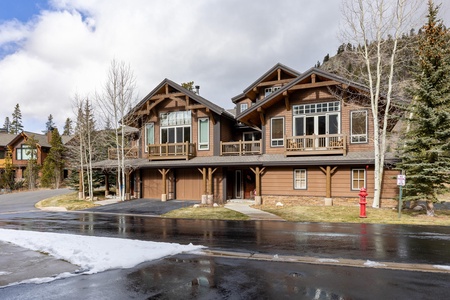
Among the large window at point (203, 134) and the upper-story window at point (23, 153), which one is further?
the upper-story window at point (23, 153)

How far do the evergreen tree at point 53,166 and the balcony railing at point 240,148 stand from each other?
2860 cm

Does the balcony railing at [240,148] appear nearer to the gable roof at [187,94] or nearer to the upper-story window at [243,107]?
the gable roof at [187,94]

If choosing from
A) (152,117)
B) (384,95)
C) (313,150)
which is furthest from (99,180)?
(384,95)

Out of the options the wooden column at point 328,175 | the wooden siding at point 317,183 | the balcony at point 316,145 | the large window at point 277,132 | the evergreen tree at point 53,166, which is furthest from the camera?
the evergreen tree at point 53,166

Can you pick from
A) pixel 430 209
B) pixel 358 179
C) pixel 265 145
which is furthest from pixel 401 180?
pixel 265 145

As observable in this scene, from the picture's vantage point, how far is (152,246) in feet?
29.5

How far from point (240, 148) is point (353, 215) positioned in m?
9.77

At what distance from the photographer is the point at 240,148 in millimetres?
23141

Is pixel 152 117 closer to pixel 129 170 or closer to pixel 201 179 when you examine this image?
pixel 129 170

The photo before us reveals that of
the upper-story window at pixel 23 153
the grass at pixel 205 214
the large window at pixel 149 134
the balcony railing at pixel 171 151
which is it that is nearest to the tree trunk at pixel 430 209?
the grass at pixel 205 214

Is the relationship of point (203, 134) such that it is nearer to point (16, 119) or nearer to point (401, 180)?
point (401, 180)

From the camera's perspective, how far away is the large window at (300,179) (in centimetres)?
2083

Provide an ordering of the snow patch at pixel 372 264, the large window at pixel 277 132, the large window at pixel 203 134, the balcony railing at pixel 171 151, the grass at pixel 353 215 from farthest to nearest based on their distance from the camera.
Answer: the large window at pixel 203 134
the balcony railing at pixel 171 151
the large window at pixel 277 132
the grass at pixel 353 215
the snow patch at pixel 372 264

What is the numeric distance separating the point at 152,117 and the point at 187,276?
2096cm
